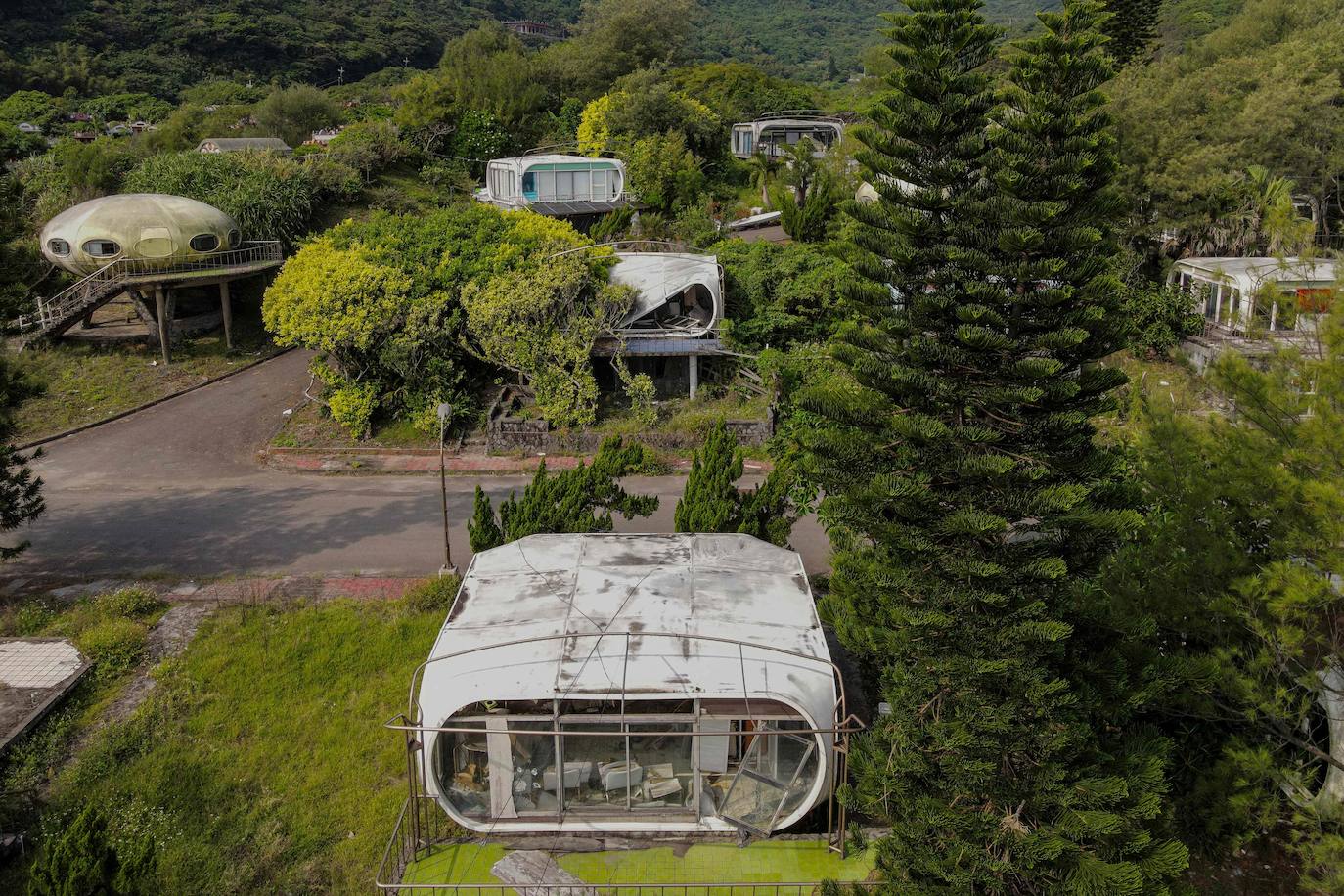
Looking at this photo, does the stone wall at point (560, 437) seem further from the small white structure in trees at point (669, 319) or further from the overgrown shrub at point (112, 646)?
the overgrown shrub at point (112, 646)

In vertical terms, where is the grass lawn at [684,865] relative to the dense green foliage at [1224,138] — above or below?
below

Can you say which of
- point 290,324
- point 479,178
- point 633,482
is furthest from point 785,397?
point 479,178

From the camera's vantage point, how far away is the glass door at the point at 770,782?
10406 mm

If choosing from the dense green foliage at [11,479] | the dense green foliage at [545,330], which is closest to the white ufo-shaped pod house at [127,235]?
the dense green foliage at [545,330]

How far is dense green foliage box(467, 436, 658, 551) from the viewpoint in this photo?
567 inches

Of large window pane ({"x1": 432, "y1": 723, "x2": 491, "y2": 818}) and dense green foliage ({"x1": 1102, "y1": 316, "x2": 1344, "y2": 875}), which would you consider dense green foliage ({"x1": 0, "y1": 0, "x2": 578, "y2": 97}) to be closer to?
large window pane ({"x1": 432, "y1": 723, "x2": 491, "y2": 818})

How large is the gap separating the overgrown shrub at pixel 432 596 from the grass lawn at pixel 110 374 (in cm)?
1298

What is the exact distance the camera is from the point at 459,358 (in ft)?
77.9

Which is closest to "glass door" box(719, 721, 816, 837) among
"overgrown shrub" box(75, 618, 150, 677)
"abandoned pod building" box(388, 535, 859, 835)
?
"abandoned pod building" box(388, 535, 859, 835)

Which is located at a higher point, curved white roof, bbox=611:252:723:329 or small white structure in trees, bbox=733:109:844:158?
small white structure in trees, bbox=733:109:844:158

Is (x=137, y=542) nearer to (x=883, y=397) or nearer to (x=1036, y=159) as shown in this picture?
(x=883, y=397)

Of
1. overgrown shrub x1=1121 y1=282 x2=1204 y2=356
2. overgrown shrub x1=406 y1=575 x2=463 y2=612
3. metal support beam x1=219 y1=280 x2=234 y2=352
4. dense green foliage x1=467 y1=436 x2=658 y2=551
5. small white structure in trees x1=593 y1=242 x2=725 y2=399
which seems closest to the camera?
dense green foliage x1=467 y1=436 x2=658 y2=551

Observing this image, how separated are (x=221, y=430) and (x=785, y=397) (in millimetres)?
13243

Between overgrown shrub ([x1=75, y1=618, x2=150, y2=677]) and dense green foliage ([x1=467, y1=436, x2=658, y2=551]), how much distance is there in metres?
5.00
